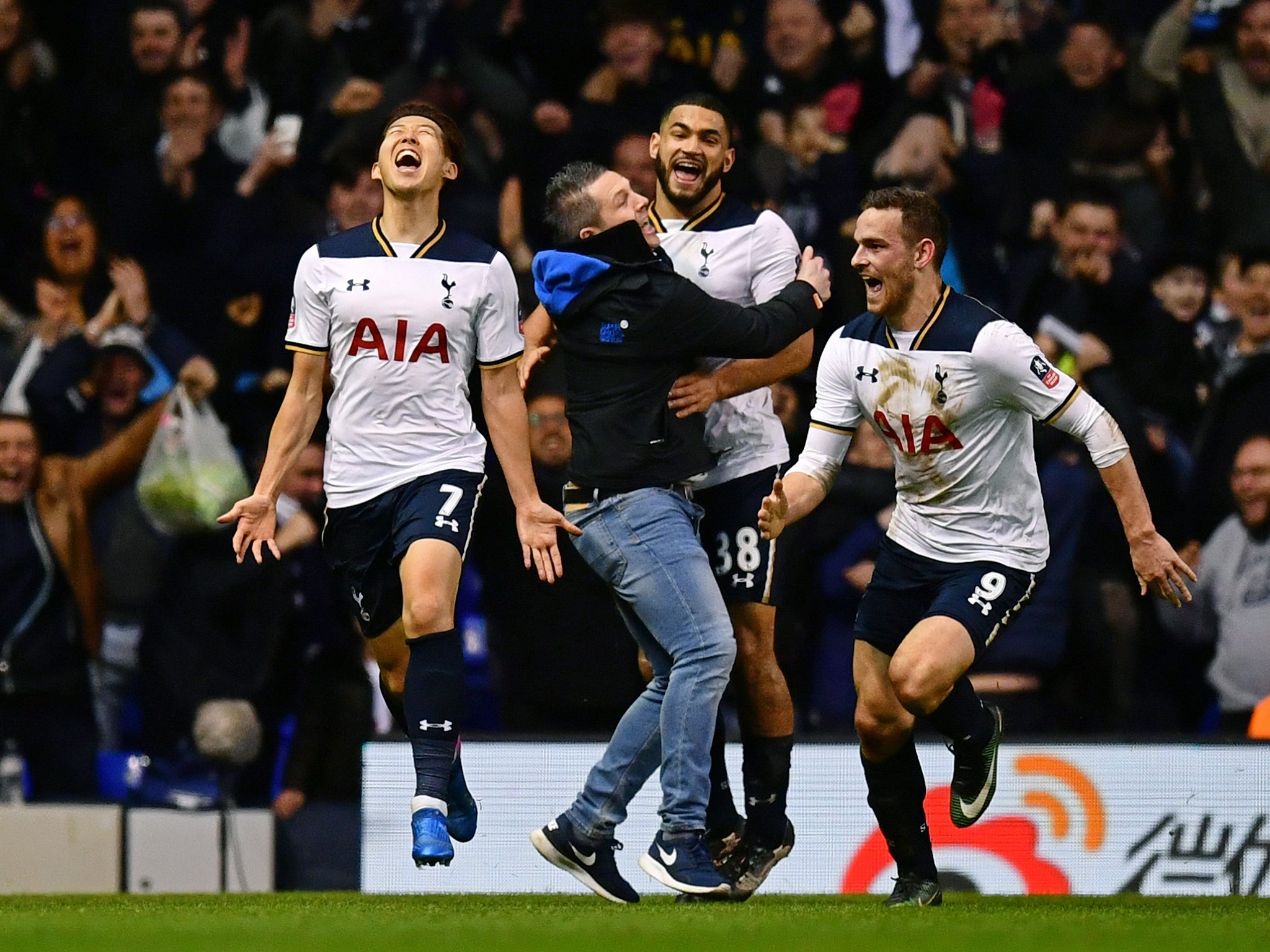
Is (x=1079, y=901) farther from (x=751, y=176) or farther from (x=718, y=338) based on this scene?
(x=751, y=176)

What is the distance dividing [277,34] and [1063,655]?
5.70 meters

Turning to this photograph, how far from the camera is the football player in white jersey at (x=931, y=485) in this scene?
21.1 feet

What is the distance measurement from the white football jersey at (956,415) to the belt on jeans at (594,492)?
1.70 feet

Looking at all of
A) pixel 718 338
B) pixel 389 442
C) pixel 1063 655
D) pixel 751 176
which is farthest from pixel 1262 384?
pixel 389 442

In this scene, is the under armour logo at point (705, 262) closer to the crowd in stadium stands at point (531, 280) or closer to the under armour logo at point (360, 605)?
the under armour logo at point (360, 605)

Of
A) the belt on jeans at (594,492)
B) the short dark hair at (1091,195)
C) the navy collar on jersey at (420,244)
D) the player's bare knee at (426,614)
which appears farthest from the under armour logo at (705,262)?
the short dark hair at (1091,195)

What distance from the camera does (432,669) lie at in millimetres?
6617

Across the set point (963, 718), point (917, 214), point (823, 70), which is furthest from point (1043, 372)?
point (823, 70)

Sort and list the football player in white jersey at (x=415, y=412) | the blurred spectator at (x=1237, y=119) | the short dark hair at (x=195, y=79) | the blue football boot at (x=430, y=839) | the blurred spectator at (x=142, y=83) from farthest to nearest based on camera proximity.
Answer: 1. the blurred spectator at (x=142, y=83)
2. the short dark hair at (x=195, y=79)
3. the blurred spectator at (x=1237, y=119)
4. the football player in white jersey at (x=415, y=412)
5. the blue football boot at (x=430, y=839)

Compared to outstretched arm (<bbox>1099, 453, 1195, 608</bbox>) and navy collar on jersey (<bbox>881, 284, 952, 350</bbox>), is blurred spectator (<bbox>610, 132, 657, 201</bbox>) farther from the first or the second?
outstretched arm (<bbox>1099, 453, 1195, 608</bbox>)

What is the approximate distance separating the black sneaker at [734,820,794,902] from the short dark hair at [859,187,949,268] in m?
2.04

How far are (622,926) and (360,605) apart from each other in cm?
189

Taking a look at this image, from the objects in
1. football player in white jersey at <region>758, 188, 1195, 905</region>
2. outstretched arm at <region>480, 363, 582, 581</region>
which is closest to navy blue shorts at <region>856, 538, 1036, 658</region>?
football player in white jersey at <region>758, 188, 1195, 905</region>

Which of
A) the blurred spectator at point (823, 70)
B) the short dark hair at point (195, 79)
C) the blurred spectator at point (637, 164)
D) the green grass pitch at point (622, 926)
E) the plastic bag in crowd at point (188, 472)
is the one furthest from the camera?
the short dark hair at point (195, 79)
